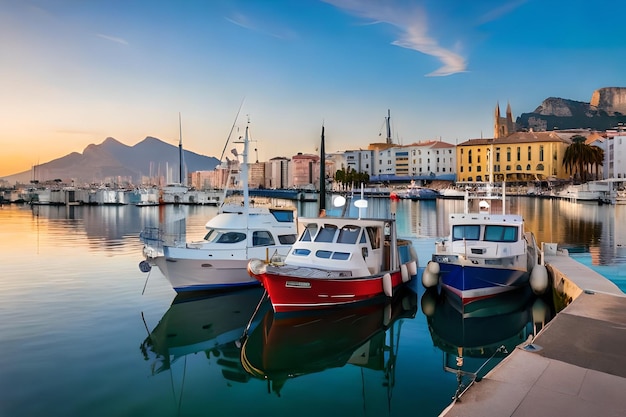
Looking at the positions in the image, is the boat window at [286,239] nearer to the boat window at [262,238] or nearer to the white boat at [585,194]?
the boat window at [262,238]

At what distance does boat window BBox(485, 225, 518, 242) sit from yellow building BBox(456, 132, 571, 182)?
116 meters

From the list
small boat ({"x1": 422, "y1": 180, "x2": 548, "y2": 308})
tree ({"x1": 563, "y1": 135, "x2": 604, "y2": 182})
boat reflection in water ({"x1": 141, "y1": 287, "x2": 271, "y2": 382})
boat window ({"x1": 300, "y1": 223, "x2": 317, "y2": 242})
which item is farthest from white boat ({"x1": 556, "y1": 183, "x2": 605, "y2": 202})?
boat reflection in water ({"x1": 141, "y1": 287, "x2": 271, "y2": 382})

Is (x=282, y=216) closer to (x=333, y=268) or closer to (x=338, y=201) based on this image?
(x=338, y=201)

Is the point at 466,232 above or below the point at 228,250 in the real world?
above

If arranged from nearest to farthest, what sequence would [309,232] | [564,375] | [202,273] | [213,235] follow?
1. [564,375]
2. [309,232]
3. [202,273]
4. [213,235]

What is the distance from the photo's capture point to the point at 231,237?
20.5 meters

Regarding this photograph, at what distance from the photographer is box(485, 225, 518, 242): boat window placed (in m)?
19.0

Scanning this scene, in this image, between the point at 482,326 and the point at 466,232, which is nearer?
the point at 482,326

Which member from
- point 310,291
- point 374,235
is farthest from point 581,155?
point 310,291

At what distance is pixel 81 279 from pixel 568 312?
2055 cm

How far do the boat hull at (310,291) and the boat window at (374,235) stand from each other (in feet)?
5.85

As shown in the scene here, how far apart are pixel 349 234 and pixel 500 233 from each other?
6.23m

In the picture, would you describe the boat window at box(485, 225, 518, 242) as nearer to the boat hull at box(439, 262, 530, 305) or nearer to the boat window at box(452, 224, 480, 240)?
the boat window at box(452, 224, 480, 240)

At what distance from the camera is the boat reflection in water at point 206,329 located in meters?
13.0
